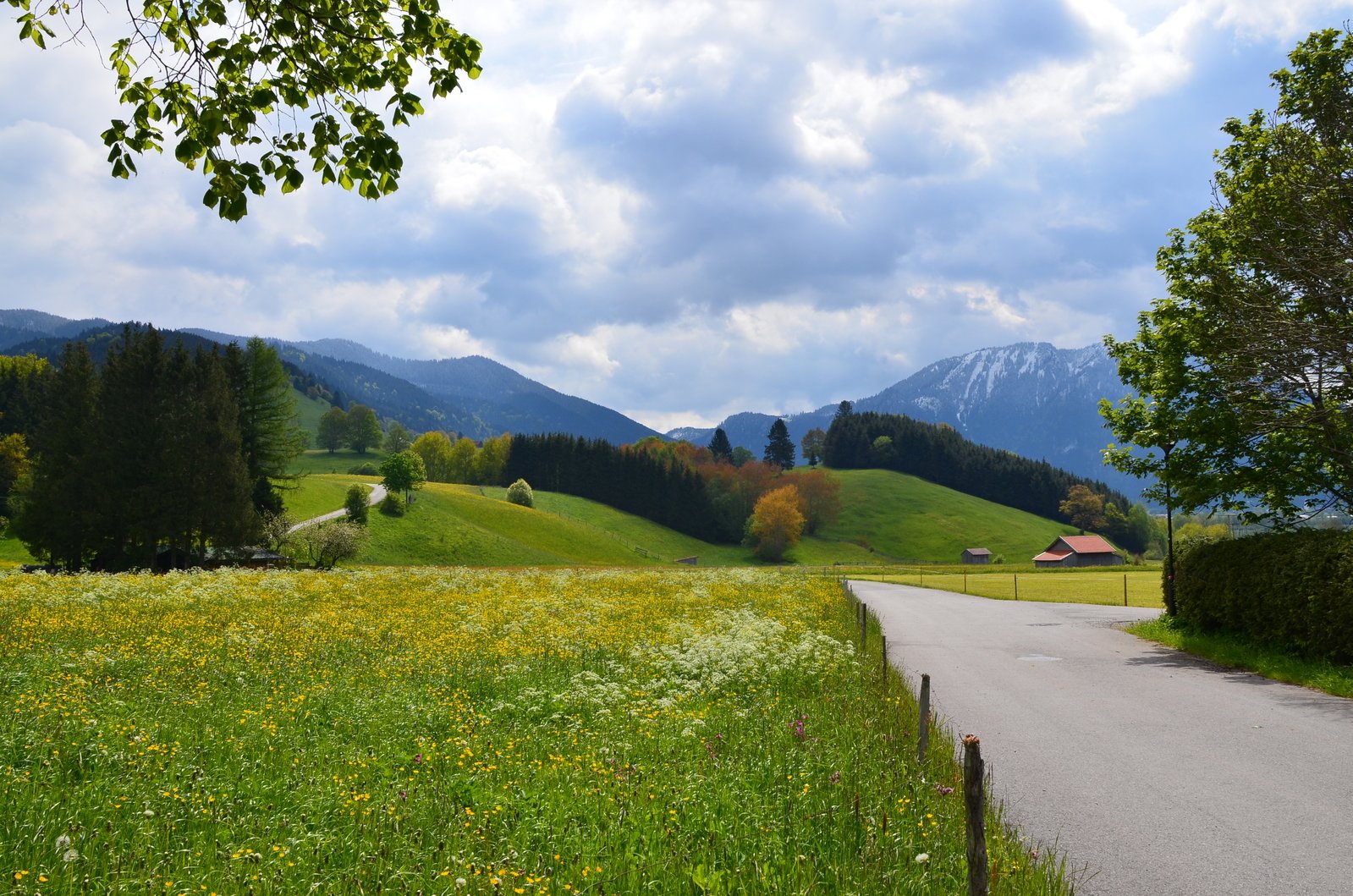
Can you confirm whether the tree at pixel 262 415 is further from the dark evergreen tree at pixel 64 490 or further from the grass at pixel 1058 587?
the grass at pixel 1058 587

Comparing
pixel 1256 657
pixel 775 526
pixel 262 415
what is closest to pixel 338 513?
pixel 262 415

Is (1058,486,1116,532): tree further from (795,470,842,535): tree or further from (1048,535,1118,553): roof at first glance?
(795,470,842,535): tree

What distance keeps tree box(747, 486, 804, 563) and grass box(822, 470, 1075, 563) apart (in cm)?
2510

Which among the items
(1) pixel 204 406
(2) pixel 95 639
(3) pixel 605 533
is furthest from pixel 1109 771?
(3) pixel 605 533

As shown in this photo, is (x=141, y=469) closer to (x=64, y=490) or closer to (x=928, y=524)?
(x=64, y=490)

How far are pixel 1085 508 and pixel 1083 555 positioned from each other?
4793cm

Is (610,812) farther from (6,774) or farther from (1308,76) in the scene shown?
(1308,76)

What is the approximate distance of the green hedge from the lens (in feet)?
51.5

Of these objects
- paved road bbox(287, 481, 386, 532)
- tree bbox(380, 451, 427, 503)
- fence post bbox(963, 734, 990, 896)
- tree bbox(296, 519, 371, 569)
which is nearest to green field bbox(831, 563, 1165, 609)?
fence post bbox(963, 734, 990, 896)

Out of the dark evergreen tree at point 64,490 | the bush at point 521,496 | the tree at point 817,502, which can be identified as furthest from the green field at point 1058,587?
the tree at point 817,502

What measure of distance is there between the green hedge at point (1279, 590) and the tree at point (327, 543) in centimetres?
6137

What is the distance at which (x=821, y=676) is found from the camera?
13578mm

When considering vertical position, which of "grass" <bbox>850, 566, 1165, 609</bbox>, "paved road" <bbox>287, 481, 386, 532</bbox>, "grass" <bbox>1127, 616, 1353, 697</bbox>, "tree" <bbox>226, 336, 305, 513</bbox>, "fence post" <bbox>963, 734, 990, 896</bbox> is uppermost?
"tree" <bbox>226, 336, 305, 513</bbox>

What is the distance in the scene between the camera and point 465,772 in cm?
752
